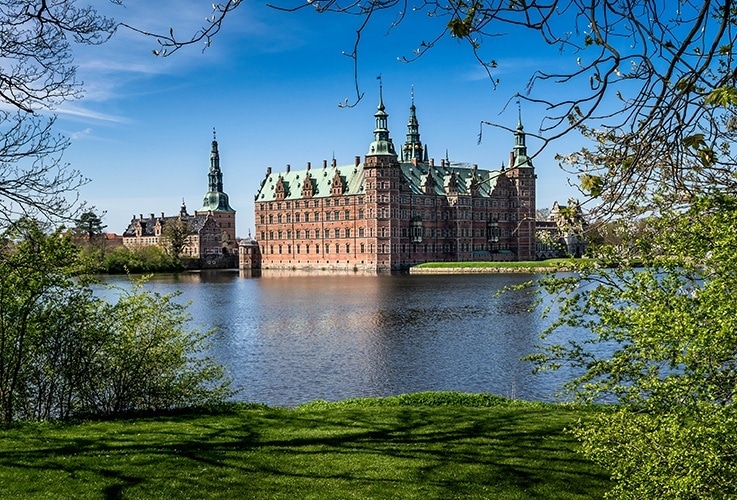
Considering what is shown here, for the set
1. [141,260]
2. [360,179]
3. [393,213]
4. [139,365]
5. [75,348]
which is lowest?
[139,365]

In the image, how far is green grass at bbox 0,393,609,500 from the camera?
6.92 metres

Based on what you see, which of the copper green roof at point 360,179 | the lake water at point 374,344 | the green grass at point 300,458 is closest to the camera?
the green grass at point 300,458

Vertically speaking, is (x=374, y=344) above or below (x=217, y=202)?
below

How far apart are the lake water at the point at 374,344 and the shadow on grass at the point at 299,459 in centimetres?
222

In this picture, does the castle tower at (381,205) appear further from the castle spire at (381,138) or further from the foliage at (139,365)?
the foliage at (139,365)

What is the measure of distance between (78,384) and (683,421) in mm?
9548

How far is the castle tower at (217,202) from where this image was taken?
4055 inches

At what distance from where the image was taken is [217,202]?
341ft

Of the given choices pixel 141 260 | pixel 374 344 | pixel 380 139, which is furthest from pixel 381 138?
pixel 374 344

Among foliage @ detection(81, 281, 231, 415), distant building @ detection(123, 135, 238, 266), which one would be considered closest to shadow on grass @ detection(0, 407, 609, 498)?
foliage @ detection(81, 281, 231, 415)

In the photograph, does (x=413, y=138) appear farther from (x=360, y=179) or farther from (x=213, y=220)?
(x=213, y=220)

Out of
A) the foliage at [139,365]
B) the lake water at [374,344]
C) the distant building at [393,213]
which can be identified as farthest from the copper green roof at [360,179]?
the foliage at [139,365]

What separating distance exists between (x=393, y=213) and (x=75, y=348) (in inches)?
2499

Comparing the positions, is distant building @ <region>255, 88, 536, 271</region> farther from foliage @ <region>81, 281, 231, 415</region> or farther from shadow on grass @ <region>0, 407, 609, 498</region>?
shadow on grass @ <region>0, 407, 609, 498</region>
